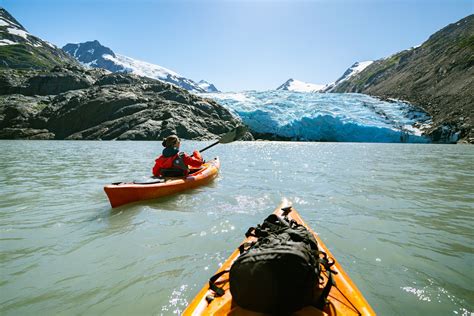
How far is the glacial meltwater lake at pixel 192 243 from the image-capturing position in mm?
3461

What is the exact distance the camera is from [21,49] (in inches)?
4998

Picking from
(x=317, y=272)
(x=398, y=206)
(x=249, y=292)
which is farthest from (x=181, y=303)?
(x=398, y=206)

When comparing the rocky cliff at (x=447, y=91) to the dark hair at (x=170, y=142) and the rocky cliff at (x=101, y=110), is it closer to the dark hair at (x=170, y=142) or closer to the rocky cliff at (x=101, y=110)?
the rocky cliff at (x=101, y=110)

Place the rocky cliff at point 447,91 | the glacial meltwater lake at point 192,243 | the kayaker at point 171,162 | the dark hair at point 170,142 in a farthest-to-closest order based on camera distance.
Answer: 1. the rocky cliff at point 447,91
2. the kayaker at point 171,162
3. the dark hair at point 170,142
4. the glacial meltwater lake at point 192,243

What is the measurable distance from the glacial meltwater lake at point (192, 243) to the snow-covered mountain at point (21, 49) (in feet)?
443

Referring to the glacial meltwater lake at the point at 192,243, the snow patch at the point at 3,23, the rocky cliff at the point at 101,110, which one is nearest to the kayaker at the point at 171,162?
→ the glacial meltwater lake at the point at 192,243

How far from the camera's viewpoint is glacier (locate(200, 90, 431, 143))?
47.6m

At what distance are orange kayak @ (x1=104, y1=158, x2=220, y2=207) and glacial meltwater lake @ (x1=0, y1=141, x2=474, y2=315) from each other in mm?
236

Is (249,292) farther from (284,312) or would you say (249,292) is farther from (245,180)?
(245,180)

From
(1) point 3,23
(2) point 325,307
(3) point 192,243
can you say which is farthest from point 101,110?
(1) point 3,23

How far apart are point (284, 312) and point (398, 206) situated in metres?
6.25

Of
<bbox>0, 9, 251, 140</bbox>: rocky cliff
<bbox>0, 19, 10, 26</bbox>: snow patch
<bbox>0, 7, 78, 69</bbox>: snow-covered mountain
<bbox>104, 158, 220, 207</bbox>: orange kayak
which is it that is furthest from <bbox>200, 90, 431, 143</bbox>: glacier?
<bbox>0, 19, 10, 26</bbox>: snow patch

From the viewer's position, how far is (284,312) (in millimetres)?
2375

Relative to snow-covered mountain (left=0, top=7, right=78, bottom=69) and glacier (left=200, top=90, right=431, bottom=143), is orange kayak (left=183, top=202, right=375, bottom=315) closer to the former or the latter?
glacier (left=200, top=90, right=431, bottom=143)
